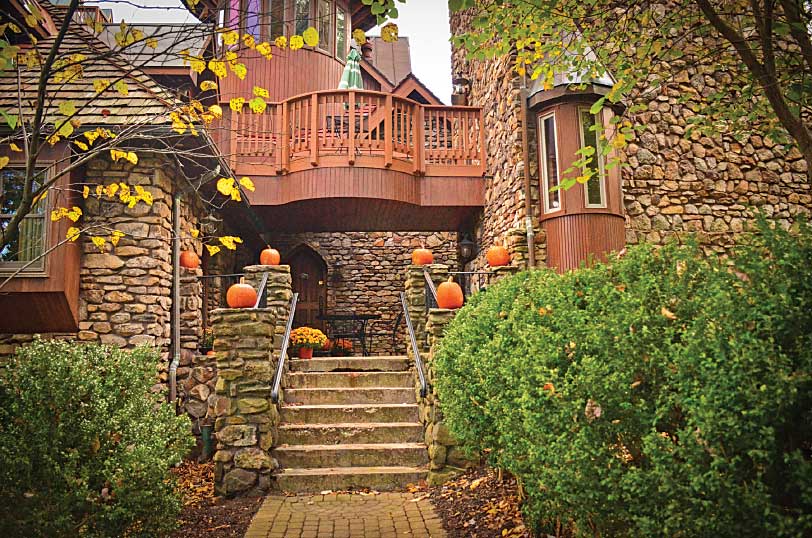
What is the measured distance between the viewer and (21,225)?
21.3 ft

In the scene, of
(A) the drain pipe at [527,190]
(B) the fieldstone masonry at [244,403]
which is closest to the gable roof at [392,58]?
(A) the drain pipe at [527,190]

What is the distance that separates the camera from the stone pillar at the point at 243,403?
565 centimetres

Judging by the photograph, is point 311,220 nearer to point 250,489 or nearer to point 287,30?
point 287,30

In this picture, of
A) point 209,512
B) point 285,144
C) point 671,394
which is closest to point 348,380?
point 209,512

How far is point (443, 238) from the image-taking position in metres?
14.2

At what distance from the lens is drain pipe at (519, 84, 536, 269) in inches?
317

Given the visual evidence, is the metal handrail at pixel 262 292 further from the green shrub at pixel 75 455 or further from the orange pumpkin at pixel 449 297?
the green shrub at pixel 75 455

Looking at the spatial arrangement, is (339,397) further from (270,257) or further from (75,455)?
(75,455)

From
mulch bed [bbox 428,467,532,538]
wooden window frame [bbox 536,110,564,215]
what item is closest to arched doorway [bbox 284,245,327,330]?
wooden window frame [bbox 536,110,564,215]

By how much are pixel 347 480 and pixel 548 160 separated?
491 centimetres

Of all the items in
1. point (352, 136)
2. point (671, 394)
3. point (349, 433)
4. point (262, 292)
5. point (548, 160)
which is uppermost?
point (352, 136)

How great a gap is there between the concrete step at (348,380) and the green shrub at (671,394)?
3832 mm

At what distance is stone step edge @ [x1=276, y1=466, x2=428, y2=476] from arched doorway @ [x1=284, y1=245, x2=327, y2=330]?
781 cm

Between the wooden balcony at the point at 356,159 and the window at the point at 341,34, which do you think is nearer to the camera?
the wooden balcony at the point at 356,159
